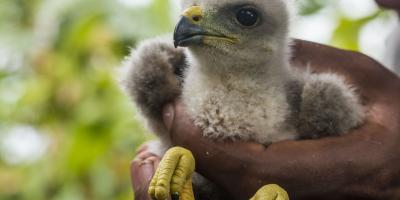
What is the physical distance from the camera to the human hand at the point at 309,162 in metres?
→ 1.71

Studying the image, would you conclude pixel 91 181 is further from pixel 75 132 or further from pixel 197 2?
pixel 197 2

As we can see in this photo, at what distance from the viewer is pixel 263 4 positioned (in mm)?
1844

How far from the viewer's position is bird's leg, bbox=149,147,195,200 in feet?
5.28

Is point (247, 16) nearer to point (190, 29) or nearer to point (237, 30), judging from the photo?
point (237, 30)

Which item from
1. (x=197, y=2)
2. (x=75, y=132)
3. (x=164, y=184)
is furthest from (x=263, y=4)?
(x=75, y=132)

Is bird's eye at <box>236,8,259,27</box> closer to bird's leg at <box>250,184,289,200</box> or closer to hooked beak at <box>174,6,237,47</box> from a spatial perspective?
hooked beak at <box>174,6,237,47</box>

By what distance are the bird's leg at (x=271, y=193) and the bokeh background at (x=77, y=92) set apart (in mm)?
1678

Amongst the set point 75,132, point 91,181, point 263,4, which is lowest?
point 91,181

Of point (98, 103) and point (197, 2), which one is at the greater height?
point (197, 2)

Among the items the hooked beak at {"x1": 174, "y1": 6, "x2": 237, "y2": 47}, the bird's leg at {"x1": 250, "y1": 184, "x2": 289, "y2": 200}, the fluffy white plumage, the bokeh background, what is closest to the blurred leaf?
the bokeh background

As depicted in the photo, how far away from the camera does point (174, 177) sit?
1660 millimetres

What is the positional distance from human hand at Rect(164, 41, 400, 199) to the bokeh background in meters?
1.55

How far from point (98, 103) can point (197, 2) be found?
2.01 metres

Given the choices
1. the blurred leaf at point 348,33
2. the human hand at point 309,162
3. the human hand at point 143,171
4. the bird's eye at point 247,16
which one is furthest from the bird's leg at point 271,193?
Answer: the blurred leaf at point 348,33
